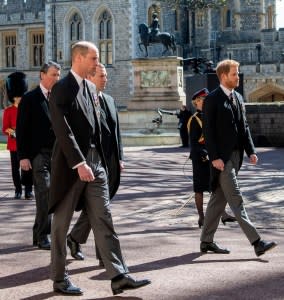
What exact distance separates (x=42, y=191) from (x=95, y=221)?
6.10 feet

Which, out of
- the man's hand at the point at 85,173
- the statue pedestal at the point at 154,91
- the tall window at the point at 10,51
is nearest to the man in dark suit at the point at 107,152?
the man's hand at the point at 85,173

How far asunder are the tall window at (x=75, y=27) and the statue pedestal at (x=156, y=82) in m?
15.4

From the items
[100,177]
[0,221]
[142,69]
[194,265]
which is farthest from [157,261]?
[142,69]

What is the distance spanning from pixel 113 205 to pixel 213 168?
364cm

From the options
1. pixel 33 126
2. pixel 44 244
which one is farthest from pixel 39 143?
pixel 44 244

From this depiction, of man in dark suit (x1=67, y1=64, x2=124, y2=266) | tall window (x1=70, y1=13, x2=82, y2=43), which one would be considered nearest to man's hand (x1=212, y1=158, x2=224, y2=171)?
man in dark suit (x1=67, y1=64, x2=124, y2=266)

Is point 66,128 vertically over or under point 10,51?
under

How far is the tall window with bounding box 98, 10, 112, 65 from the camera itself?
41.7m

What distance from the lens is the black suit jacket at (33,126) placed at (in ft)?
23.1

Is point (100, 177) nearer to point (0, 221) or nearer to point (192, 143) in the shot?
point (192, 143)

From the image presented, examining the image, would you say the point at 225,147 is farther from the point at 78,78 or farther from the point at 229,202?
the point at 78,78

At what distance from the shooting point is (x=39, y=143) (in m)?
7.03

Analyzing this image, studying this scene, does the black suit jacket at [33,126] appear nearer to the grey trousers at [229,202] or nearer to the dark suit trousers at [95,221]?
the grey trousers at [229,202]

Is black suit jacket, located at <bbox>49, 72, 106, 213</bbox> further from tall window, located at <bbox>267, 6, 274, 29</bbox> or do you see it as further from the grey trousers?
tall window, located at <bbox>267, 6, 274, 29</bbox>
